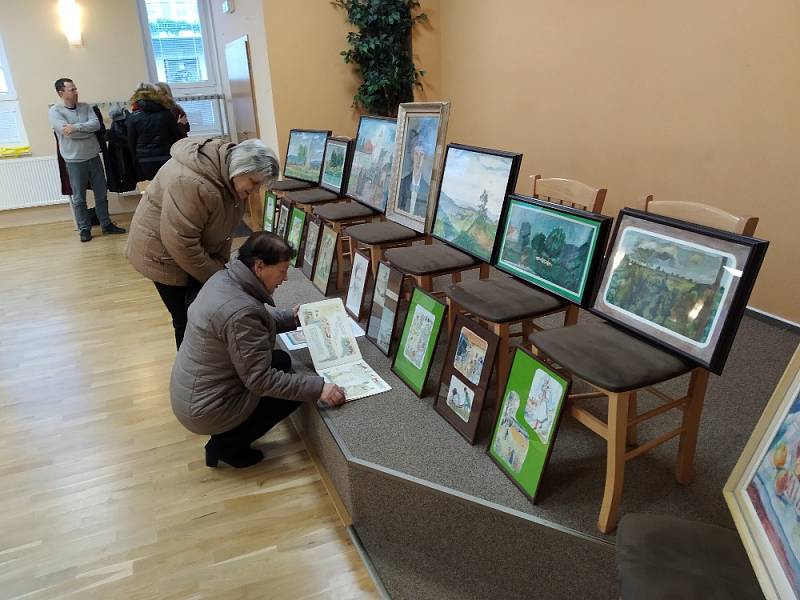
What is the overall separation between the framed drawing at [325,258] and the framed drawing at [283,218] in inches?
26.0

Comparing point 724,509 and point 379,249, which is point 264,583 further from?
point 379,249

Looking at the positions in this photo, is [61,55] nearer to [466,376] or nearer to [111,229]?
[111,229]

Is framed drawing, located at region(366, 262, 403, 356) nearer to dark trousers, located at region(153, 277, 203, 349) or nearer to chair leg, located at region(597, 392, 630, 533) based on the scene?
dark trousers, located at region(153, 277, 203, 349)

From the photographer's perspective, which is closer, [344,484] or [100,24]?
[344,484]

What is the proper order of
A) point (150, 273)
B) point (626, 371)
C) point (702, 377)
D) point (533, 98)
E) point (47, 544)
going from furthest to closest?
point (533, 98) < point (150, 273) < point (47, 544) < point (702, 377) < point (626, 371)

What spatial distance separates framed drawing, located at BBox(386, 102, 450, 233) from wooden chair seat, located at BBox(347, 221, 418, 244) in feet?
0.13

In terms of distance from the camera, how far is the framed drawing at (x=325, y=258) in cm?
331

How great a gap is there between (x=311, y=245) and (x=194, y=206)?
1.38 metres

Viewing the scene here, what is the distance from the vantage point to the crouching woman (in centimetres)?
198

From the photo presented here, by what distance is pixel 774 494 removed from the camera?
0.98 m

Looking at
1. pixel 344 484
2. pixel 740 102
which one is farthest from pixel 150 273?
pixel 740 102

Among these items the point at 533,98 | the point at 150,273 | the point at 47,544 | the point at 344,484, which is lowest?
the point at 47,544

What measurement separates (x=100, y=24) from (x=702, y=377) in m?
6.85

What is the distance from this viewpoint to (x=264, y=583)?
1.79 metres
